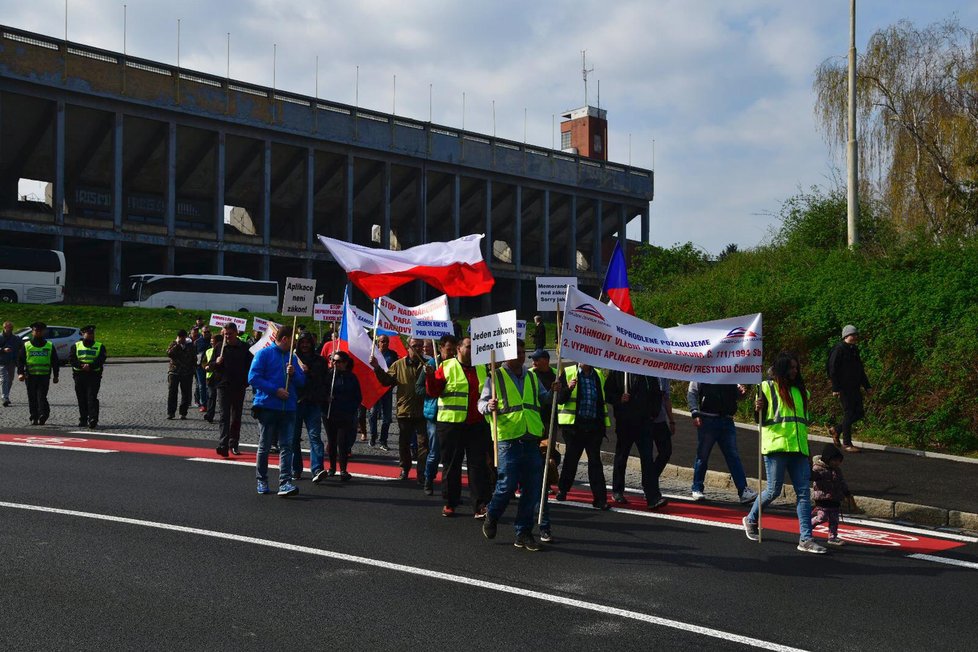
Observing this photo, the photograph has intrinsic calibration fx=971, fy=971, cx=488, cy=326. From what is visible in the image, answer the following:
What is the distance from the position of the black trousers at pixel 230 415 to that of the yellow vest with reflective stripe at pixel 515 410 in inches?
221

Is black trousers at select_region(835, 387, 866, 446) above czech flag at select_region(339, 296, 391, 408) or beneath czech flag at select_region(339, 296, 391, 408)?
beneath

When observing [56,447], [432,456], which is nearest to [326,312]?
[56,447]

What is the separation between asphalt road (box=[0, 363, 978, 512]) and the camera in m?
11.0

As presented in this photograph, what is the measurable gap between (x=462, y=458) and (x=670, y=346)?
7.28ft

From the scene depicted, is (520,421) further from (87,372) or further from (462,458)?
(87,372)

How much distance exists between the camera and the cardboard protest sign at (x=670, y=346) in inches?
343

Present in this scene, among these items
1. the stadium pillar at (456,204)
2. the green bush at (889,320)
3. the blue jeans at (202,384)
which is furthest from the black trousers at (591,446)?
the stadium pillar at (456,204)

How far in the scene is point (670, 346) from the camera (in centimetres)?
887

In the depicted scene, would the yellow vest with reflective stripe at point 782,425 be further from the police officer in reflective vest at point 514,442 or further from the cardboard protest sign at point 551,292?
the cardboard protest sign at point 551,292

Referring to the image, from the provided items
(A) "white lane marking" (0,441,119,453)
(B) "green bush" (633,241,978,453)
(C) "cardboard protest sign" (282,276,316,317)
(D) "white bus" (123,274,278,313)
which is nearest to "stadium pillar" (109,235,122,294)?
(D) "white bus" (123,274,278,313)

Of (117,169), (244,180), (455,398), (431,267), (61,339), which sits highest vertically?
(244,180)

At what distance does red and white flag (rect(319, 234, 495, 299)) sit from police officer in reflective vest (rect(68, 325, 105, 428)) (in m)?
5.80

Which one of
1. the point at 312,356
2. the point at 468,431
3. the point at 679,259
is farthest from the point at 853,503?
the point at 679,259

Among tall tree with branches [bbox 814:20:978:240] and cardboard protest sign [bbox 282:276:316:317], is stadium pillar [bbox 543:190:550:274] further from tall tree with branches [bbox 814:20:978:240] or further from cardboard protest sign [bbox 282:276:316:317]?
cardboard protest sign [bbox 282:276:316:317]
